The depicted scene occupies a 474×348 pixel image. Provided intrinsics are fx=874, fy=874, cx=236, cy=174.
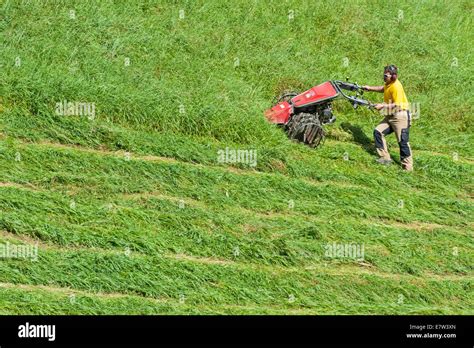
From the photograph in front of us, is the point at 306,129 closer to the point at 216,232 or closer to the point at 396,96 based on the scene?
the point at 396,96

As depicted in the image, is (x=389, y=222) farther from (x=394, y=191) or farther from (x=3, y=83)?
(x=3, y=83)

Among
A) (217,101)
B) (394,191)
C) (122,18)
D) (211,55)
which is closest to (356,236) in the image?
(394,191)

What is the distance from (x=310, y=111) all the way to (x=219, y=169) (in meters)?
2.69

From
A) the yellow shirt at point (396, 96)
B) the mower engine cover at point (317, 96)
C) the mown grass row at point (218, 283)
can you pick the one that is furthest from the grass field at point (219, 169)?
the yellow shirt at point (396, 96)

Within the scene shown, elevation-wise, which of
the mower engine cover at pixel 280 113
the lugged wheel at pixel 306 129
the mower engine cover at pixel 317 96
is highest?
the mower engine cover at pixel 317 96

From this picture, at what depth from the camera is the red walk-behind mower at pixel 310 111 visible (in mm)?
17922

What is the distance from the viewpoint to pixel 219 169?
659 inches

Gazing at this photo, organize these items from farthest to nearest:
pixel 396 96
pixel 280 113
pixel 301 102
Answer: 1. pixel 280 113
2. pixel 301 102
3. pixel 396 96

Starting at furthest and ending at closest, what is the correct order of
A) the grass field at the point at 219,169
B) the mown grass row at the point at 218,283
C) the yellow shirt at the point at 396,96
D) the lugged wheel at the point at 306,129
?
the yellow shirt at the point at 396,96, the lugged wheel at the point at 306,129, the grass field at the point at 219,169, the mown grass row at the point at 218,283

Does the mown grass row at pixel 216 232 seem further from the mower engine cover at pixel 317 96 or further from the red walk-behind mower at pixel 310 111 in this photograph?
the mower engine cover at pixel 317 96

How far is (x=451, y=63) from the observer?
22.5 metres

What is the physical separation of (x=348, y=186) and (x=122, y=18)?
691cm

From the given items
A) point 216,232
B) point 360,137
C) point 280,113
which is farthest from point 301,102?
point 216,232

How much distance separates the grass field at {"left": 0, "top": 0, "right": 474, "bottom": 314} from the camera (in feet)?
44.7
